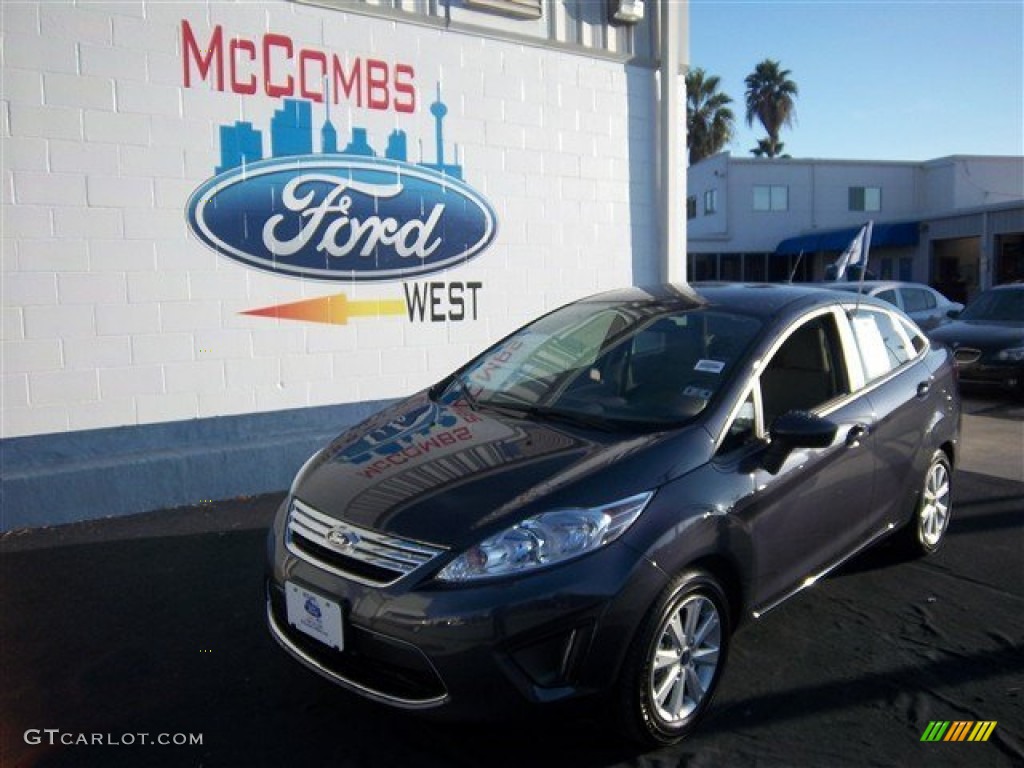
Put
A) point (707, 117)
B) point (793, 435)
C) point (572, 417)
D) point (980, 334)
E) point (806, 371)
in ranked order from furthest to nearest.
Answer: point (707, 117) → point (980, 334) → point (806, 371) → point (572, 417) → point (793, 435)

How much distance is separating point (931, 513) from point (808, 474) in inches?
70.4

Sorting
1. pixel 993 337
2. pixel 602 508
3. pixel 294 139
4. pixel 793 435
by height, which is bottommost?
pixel 993 337

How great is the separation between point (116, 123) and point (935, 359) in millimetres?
5437

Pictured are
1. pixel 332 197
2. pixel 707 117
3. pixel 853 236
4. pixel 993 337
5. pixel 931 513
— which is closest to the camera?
pixel 931 513

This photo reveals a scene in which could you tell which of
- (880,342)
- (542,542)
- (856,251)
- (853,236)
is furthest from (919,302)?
(853,236)

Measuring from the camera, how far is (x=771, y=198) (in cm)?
3434

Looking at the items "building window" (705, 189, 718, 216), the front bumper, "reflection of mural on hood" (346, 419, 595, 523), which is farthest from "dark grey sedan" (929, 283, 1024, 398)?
"building window" (705, 189, 718, 216)

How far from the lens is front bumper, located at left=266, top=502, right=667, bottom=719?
2609mm

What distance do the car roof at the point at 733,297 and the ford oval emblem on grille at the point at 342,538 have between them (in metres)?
2.10

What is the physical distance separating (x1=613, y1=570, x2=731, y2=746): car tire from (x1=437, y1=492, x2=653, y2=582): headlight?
0.99 feet

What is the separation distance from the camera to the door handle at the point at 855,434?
387cm

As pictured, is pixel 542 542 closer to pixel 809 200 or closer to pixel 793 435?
pixel 793 435

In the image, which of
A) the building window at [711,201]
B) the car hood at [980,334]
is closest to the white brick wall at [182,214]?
the car hood at [980,334]

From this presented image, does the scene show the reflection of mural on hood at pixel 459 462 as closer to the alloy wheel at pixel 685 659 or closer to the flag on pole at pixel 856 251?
the alloy wheel at pixel 685 659
